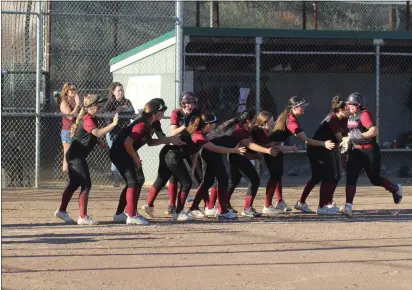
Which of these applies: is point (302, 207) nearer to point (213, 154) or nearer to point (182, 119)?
point (213, 154)

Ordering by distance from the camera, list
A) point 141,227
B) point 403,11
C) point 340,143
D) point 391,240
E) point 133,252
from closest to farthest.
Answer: point 133,252, point 391,240, point 141,227, point 340,143, point 403,11

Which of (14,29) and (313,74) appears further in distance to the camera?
(14,29)

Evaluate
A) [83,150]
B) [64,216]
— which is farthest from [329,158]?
[64,216]

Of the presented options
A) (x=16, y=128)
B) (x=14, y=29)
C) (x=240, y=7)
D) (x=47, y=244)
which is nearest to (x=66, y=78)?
(x=14, y=29)

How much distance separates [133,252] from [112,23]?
613 inches

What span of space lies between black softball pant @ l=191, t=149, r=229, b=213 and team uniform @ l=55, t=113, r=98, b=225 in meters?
1.52

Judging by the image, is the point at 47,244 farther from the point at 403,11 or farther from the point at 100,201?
the point at 403,11

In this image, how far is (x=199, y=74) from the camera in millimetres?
19781

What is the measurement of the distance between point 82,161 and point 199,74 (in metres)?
8.33

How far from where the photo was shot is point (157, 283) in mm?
8086

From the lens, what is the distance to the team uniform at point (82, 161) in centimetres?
1163

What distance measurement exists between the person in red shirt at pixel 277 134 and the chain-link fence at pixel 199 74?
3.62 metres

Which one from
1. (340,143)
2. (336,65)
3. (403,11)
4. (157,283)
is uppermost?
(403,11)

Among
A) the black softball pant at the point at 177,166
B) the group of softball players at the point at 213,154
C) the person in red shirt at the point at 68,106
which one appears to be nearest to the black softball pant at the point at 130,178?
the group of softball players at the point at 213,154
